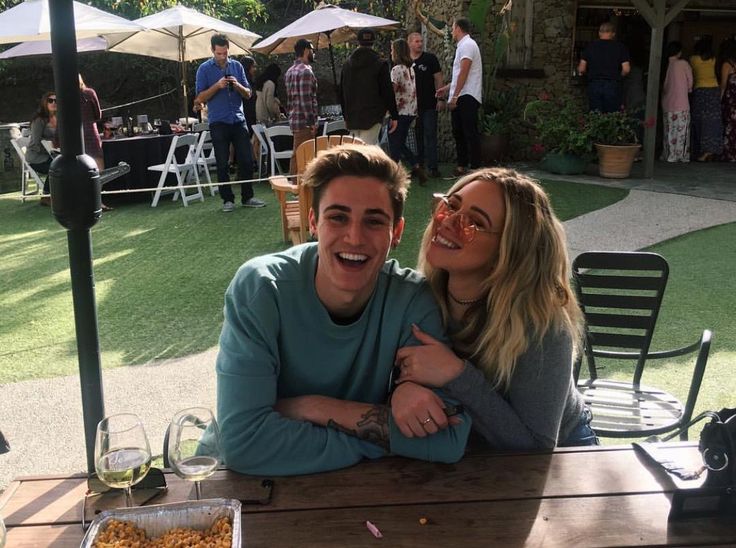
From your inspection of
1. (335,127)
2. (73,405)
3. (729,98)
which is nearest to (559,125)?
(729,98)

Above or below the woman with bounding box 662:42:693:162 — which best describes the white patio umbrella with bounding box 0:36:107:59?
above

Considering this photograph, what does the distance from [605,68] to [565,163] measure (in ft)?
5.43

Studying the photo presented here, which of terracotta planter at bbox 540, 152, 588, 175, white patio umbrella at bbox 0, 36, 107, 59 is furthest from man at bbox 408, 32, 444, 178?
white patio umbrella at bbox 0, 36, 107, 59

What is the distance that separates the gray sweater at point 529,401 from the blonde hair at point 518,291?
0.11ft

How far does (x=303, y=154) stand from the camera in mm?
6715

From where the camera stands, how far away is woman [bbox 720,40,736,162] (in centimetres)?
1139

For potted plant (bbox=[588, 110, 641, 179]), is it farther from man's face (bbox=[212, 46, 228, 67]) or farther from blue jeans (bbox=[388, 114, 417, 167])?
man's face (bbox=[212, 46, 228, 67])

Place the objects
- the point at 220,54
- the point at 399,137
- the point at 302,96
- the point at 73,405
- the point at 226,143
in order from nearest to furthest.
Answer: the point at 73,405 < the point at 220,54 < the point at 226,143 < the point at 302,96 < the point at 399,137

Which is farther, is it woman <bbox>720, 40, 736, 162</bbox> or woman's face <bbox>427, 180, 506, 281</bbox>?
woman <bbox>720, 40, 736, 162</bbox>

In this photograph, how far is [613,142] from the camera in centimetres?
1010

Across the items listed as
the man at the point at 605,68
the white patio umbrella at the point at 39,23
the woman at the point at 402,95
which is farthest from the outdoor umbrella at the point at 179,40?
the man at the point at 605,68

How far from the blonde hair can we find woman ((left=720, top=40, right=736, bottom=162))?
1113 cm

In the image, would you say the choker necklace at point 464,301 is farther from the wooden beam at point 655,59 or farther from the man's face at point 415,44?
the wooden beam at point 655,59

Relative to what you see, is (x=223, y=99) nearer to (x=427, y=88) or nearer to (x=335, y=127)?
(x=427, y=88)
